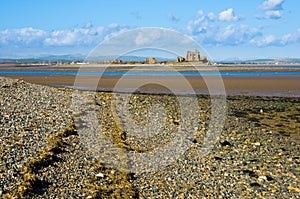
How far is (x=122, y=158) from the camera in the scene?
46.9 feet

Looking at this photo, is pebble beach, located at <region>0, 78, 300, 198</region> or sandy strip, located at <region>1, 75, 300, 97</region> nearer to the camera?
pebble beach, located at <region>0, 78, 300, 198</region>

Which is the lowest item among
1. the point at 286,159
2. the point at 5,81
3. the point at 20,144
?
the point at 286,159

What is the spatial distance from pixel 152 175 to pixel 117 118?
259 inches

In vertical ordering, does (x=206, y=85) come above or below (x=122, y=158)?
above

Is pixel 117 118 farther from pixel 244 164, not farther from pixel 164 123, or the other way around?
pixel 244 164

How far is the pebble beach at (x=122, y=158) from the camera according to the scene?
38.1ft

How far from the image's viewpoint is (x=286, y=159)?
1492 centimetres

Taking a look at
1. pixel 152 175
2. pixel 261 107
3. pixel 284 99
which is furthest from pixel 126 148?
pixel 284 99

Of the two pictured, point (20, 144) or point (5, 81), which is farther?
point (5, 81)

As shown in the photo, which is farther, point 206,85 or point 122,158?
point 206,85

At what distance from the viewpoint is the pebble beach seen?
11.6 metres

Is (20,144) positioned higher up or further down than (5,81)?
further down

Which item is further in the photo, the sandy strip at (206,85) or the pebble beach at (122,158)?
the sandy strip at (206,85)

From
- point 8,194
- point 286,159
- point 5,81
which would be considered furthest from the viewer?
point 5,81
